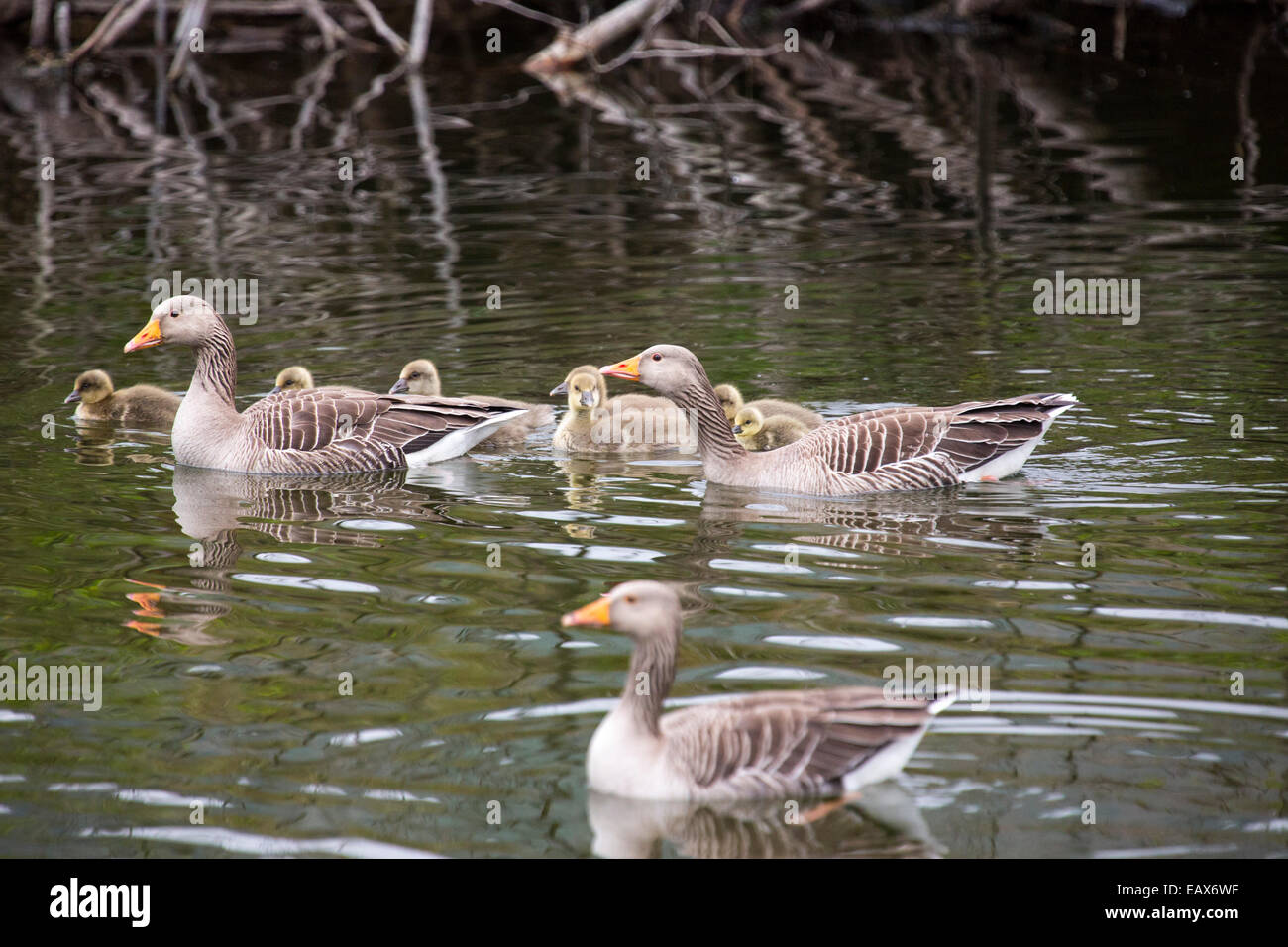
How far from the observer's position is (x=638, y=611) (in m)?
6.45

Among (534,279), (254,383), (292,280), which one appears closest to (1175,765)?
(254,383)

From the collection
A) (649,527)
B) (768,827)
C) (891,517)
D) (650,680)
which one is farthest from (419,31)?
(768,827)

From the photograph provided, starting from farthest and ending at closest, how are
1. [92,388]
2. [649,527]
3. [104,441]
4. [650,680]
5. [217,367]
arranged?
1. [92,388]
2. [104,441]
3. [217,367]
4. [649,527]
5. [650,680]

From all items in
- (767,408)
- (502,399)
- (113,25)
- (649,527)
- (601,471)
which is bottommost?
(649,527)

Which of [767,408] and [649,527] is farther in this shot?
[767,408]

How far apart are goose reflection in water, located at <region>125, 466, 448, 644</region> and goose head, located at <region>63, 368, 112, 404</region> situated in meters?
1.53

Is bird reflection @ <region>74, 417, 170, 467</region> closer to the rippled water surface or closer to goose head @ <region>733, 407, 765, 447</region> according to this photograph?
the rippled water surface

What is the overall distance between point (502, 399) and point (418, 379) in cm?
80

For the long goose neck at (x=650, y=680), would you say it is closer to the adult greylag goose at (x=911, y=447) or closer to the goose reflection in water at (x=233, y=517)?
the goose reflection in water at (x=233, y=517)

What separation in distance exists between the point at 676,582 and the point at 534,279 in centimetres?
891

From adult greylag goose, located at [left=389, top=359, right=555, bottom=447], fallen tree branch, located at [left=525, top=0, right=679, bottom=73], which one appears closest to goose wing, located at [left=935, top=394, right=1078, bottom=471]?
adult greylag goose, located at [left=389, top=359, right=555, bottom=447]

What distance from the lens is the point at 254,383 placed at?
45.8 feet

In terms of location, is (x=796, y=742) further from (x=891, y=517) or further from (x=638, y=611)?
(x=891, y=517)

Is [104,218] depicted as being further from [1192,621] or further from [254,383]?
[1192,621]
